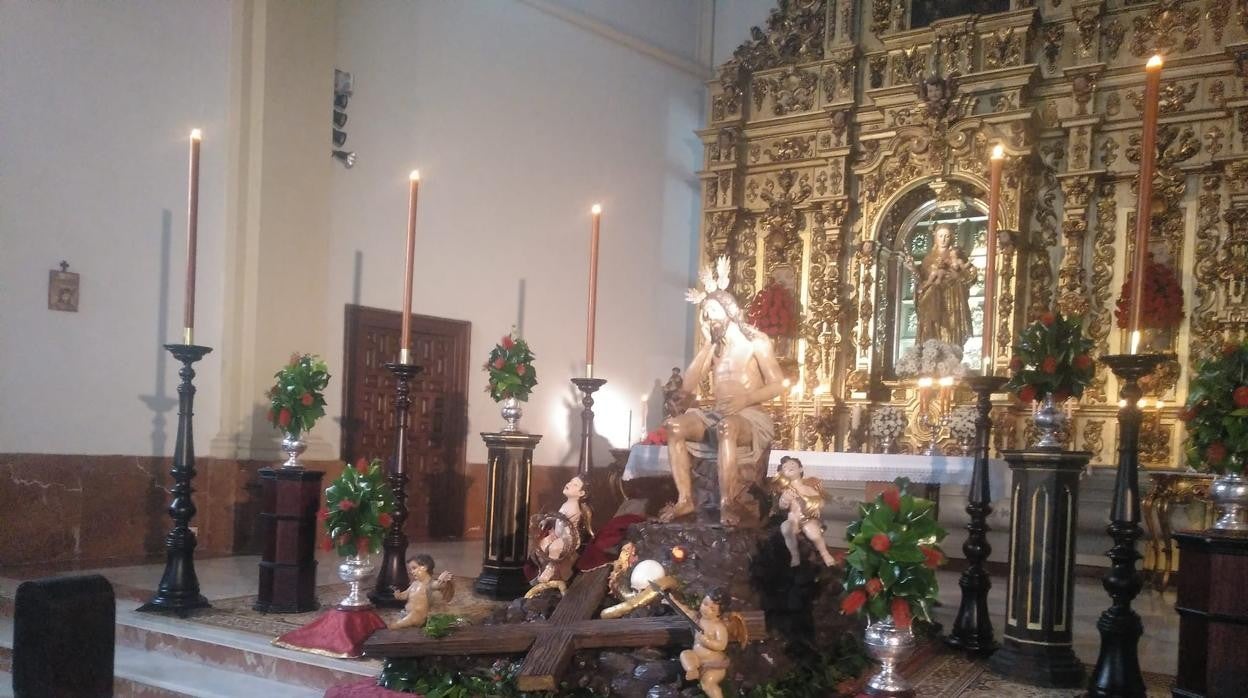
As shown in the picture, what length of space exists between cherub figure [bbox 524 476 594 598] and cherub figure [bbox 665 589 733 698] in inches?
57.9

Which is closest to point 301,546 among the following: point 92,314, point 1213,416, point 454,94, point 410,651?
point 410,651

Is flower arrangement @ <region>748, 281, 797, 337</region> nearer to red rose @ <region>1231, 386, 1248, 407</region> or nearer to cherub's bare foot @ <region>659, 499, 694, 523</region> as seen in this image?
cherub's bare foot @ <region>659, 499, 694, 523</region>

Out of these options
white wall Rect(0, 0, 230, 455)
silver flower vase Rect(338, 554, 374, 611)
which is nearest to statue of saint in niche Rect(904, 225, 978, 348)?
silver flower vase Rect(338, 554, 374, 611)

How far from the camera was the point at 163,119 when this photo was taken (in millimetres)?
7508

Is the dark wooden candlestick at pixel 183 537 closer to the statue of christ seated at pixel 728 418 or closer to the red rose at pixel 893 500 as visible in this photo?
the statue of christ seated at pixel 728 418

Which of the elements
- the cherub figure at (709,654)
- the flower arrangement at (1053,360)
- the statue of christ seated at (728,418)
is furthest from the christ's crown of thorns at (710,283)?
the cherub figure at (709,654)

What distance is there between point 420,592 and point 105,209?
4.62 meters

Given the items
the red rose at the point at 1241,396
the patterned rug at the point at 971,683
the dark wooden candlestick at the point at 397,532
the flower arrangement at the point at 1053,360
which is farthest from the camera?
the dark wooden candlestick at the point at 397,532

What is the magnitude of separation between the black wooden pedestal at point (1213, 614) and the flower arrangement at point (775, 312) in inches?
260

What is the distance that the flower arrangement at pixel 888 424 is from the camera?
986cm

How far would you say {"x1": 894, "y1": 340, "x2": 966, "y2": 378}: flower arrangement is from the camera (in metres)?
9.52

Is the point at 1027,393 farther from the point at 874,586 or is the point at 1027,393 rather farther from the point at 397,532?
the point at 397,532

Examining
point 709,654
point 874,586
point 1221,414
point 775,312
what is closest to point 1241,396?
point 1221,414

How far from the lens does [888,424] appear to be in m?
9.92
